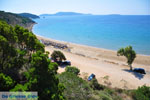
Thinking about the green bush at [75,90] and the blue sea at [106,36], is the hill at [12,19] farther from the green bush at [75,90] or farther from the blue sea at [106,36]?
the green bush at [75,90]

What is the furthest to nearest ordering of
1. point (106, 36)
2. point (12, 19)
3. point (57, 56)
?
point (12, 19) < point (106, 36) < point (57, 56)

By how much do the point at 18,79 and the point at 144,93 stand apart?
1058 cm

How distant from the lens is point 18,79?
7844 mm

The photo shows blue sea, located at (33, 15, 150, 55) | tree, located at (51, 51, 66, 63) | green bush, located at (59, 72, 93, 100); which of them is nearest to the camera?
green bush, located at (59, 72, 93, 100)

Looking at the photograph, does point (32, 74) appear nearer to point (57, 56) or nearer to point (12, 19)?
point (57, 56)

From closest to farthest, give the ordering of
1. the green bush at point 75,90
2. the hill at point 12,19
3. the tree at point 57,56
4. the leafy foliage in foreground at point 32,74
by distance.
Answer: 1. the leafy foliage in foreground at point 32,74
2. the green bush at point 75,90
3. the tree at point 57,56
4. the hill at point 12,19

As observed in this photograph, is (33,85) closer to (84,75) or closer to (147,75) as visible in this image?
(84,75)

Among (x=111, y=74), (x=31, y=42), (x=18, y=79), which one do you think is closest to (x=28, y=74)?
(x=18, y=79)

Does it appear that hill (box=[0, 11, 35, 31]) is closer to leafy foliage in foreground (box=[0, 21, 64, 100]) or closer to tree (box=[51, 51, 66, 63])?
tree (box=[51, 51, 66, 63])

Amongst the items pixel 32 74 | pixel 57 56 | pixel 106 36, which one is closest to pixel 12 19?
pixel 106 36

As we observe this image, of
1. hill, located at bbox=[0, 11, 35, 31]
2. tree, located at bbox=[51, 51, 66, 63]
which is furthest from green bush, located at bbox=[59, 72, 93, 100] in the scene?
hill, located at bbox=[0, 11, 35, 31]

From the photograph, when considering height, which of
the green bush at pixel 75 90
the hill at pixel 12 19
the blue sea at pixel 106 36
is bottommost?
the green bush at pixel 75 90

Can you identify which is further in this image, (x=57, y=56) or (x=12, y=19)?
(x=12, y=19)

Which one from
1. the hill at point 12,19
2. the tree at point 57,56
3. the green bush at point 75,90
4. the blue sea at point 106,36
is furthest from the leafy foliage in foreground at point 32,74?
the hill at point 12,19
